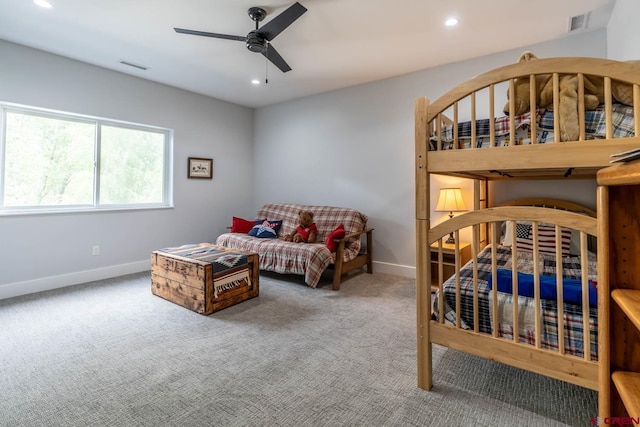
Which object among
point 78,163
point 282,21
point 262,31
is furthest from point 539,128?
point 78,163

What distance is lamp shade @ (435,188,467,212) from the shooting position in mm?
3176

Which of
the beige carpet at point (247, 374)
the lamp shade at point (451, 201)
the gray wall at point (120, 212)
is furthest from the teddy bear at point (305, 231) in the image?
the gray wall at point (120, 212)

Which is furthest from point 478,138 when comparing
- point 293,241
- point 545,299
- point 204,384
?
point 293,241

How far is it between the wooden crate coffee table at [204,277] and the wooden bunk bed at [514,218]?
1.83 metres

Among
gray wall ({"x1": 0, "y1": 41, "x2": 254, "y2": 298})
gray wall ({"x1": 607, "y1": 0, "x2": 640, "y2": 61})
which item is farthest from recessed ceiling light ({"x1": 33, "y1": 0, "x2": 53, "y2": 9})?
gray wall ({"x1": 607, "y1": 0, "x2": 640, "y2": 61})

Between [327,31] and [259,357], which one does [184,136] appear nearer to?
[327,31]

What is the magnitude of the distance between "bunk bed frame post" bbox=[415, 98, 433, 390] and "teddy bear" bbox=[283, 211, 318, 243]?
88.6 inches

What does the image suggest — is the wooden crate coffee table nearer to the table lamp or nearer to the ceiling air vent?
the table lamp

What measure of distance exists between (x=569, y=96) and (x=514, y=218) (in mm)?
623

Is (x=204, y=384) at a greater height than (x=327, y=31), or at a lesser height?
lesser

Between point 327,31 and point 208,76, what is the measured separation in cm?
193

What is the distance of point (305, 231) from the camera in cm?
390

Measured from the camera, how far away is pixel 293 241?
3846 millimetres

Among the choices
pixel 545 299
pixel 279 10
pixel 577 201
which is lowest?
pixel 545 299
